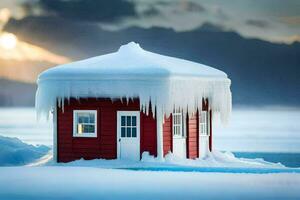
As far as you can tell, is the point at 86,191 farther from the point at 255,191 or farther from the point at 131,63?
the point at 131,63

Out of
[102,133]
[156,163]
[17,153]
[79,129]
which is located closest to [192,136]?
Answer: [156,163]

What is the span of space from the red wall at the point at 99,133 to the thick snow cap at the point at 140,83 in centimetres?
30

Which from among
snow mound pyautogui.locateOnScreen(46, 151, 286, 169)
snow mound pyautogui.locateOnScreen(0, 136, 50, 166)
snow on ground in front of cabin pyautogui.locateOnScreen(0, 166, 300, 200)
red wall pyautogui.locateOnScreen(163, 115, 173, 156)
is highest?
red wall pyautogui.locateOnScreen(163, 115, 173, 156)

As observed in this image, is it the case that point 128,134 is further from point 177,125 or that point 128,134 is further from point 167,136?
point 177,125

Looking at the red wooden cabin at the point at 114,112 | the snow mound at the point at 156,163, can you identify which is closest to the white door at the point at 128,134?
the red wooden cabin at the point at 114,112

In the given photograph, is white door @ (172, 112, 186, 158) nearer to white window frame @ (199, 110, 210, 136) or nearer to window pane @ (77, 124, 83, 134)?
white window frame @ (199, 110, 210, 136)

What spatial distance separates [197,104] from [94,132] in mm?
2654

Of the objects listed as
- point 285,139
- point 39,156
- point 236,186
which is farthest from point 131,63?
point 285,139

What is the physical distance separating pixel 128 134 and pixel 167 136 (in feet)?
3.19

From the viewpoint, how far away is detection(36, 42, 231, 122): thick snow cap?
785 inches

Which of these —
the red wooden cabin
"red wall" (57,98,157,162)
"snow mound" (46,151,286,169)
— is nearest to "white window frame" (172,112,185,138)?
the red wooden cabin

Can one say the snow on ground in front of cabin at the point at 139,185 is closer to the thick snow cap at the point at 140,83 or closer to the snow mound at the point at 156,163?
the snow mound at the point at 156,163

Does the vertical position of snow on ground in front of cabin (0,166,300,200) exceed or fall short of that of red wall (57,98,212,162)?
Answer: it falls short

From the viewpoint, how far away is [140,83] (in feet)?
65.8
